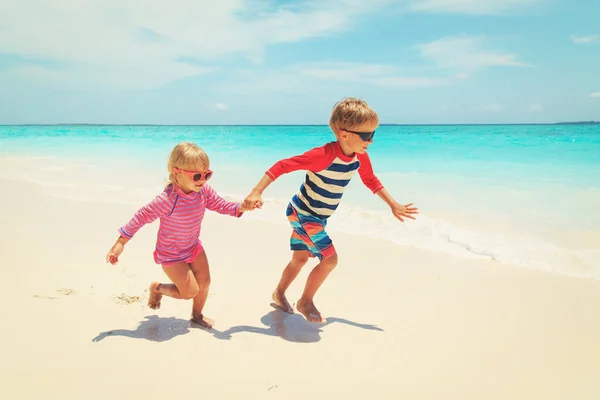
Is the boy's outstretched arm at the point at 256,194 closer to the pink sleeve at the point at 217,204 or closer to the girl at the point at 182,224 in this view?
the girl at the point at 182,224

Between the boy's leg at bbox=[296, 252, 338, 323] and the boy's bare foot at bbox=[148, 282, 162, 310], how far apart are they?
95 centimetres

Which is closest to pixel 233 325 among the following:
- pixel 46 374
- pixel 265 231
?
pixel 46 374

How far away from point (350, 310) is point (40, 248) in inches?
118

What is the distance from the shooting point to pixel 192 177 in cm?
259

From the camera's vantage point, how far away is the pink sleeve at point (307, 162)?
2.69m

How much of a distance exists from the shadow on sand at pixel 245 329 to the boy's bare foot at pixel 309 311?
6 centimetres

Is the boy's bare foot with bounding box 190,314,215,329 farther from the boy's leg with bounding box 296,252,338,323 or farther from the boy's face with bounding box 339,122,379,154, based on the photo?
the boy's face with bounding box 339,122,379,154

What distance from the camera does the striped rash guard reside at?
2734 millimetres

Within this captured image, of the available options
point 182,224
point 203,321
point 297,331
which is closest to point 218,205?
point 182,224

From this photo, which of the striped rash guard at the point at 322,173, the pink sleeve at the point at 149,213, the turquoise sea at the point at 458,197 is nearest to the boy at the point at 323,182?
the striped rash guard at the point at 322,173

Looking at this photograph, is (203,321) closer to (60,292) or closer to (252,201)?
(252,201)

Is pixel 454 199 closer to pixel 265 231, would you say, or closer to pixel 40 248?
pixel 265 231

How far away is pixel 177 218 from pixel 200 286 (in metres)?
0.50

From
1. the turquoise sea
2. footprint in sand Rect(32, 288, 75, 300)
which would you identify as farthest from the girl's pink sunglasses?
the turquoise sea
